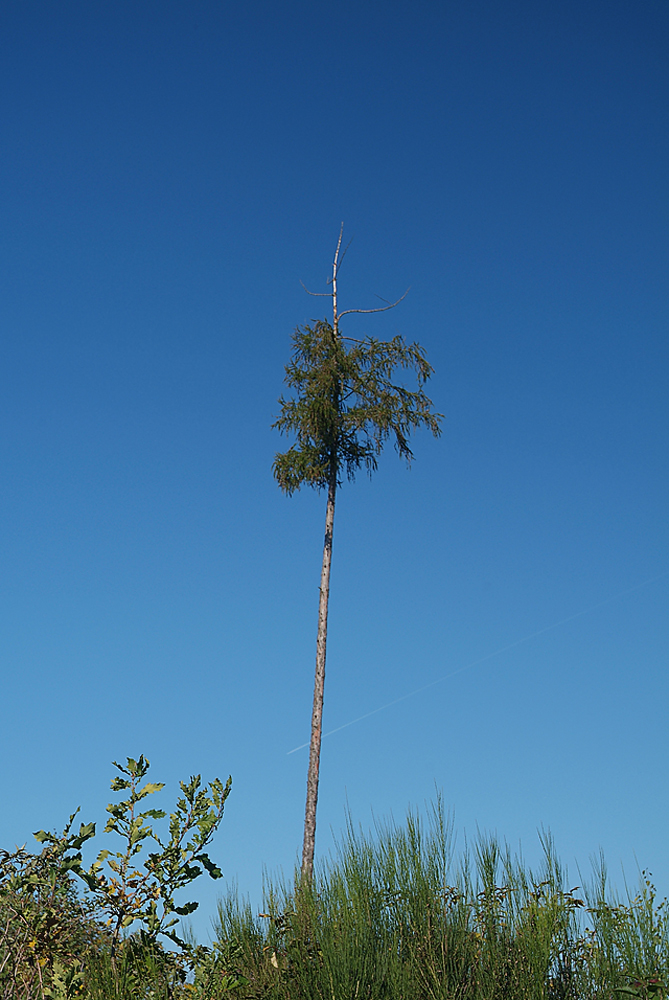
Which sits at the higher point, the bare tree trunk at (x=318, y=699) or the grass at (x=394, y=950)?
the bare tree trunk at (x=318, y=699)

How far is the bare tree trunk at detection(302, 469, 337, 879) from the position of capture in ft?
47.7

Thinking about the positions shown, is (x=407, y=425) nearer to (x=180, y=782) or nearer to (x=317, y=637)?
(x=317, y=637)

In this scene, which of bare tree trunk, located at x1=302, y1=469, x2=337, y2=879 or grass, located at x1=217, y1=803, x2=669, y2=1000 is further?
bare tree trunk, located at x1=302, y1=469, x2=337, y2=879

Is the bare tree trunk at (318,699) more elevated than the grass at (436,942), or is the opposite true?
the bare tree trunk at (318,699)

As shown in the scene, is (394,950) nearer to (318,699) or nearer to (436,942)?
(436,942)

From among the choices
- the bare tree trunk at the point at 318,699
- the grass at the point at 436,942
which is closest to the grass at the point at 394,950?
the grass at the point at 436,942

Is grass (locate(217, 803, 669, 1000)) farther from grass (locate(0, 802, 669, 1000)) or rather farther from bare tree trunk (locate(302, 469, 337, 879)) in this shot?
bare tree trunk (locate(302, 469, 337, 879))

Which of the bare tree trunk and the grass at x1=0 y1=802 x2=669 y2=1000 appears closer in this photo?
the grass at x1=0 y1=802 x2=669 y2=1000

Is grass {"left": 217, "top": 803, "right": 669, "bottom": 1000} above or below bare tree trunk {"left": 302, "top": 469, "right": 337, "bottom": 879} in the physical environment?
below

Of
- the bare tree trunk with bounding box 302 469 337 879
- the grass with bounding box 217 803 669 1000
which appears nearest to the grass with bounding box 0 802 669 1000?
the grass with bounding box 217 803 669 1000

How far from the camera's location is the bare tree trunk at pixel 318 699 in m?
14.5

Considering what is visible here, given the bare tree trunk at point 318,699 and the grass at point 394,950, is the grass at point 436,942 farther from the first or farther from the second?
the bare tree trunk at point 318,699

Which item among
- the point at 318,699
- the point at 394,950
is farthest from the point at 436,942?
the point at 318,699

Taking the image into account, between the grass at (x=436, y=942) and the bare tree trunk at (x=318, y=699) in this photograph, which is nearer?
the grass at (x=436, y=942)
